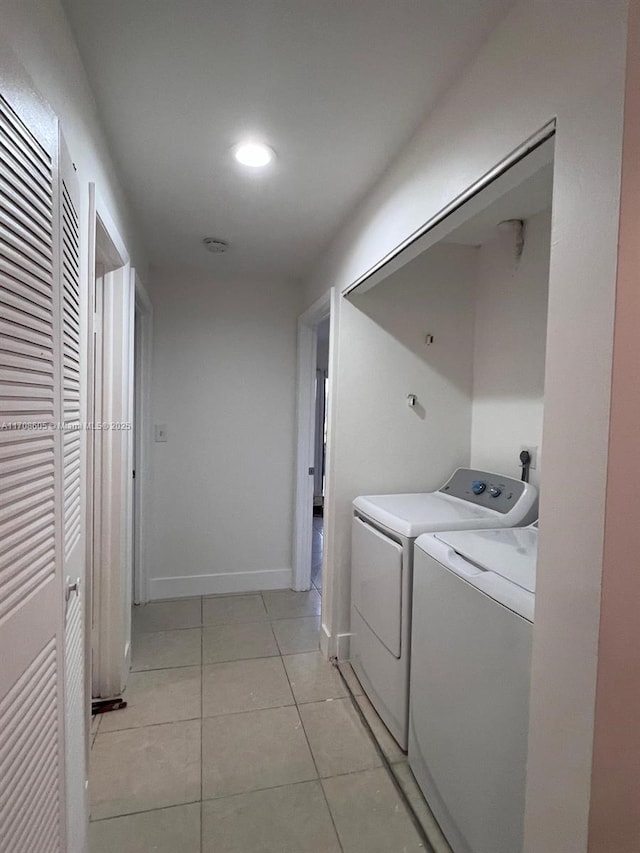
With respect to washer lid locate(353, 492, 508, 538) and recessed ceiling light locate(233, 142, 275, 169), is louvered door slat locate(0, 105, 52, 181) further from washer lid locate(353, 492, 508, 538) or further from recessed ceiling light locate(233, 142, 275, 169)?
washer lid locate(353, 492, 508, 538)

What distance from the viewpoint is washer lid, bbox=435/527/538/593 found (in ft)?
4.15

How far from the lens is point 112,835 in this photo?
1.44m

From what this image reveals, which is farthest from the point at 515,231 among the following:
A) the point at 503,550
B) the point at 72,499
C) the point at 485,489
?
the point at 72,499

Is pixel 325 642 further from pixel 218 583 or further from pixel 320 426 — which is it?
pixel 320 426

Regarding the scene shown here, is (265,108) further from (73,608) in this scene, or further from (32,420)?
(73,608)

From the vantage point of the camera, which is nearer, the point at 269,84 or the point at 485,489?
the point at 269,84

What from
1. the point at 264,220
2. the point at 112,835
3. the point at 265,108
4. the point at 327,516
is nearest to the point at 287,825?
the point at 112,835

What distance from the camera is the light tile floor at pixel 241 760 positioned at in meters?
1.46

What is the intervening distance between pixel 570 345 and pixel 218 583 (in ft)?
10.0

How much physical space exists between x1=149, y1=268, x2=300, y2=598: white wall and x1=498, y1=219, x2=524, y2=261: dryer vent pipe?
160 centimetres

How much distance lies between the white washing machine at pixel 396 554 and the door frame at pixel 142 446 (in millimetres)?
1574

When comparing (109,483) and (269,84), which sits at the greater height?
(269,84)

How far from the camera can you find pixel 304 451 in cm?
336

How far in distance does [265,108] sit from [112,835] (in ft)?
7.90
